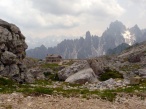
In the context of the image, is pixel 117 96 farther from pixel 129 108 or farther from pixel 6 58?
pixel 6 58

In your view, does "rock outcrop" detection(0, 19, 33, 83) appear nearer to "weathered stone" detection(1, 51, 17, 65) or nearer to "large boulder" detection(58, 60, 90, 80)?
"weathered stone" detection(1, 51, 17, 65)

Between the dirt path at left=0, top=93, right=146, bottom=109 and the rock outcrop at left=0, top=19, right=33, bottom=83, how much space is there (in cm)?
2208

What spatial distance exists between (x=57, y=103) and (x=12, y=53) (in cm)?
2832

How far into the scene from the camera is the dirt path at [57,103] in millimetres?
24781

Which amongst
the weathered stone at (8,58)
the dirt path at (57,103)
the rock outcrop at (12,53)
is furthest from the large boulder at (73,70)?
the dirt path at (57,103)

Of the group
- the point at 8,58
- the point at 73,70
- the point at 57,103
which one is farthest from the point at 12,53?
the point at 57,103

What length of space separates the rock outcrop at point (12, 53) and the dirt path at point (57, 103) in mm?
22080

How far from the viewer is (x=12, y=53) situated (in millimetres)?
52094

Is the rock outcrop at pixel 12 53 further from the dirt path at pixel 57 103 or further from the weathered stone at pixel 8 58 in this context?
the dirt path at pixel 57 103

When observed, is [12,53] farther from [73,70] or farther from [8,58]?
[73,70]

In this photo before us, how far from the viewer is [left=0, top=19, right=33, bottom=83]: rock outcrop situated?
49.9 m

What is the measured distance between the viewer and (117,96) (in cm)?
3091

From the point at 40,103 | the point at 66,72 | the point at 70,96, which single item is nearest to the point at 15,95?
the point at 40,103

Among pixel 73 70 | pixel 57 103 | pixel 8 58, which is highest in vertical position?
pixel 8 58
